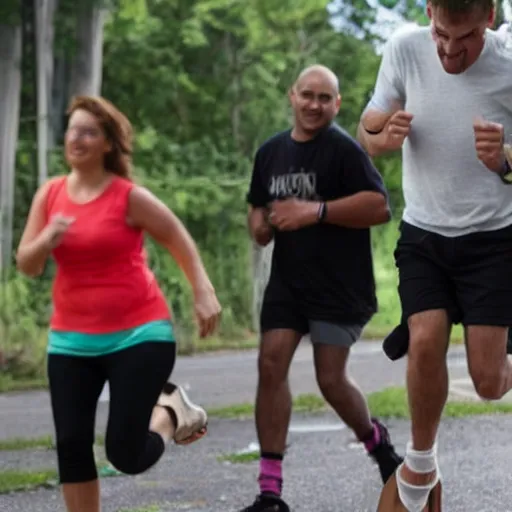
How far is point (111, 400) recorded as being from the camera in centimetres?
508

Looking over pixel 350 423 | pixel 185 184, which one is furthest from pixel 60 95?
pixel 350 423

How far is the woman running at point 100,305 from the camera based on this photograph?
16.3 ft

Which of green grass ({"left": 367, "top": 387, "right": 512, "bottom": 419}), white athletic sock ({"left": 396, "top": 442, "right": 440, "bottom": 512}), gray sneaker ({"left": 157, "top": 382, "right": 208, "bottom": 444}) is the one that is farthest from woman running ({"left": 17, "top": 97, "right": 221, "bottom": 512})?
green grass ({"left": 367, "top": 387, "right": 512, "bottom": 419})

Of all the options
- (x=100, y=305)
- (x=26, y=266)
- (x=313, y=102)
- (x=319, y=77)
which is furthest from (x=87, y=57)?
(x=100, y=305)

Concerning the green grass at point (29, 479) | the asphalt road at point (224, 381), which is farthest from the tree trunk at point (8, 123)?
the green grass at point (29, 479)

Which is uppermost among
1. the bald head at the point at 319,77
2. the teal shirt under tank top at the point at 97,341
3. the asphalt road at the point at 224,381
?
the bald head at the point at 319,77

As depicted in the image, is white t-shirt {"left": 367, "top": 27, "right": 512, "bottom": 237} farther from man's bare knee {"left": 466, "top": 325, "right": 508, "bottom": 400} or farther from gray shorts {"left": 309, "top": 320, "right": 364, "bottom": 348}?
gray shorts {"left": 309, "top": 320, "right": 364, "bottom": 348}

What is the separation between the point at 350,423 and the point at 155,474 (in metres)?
1.38

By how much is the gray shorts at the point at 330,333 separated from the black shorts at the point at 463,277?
1.07 m

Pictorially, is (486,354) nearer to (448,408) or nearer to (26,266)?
(26,266)

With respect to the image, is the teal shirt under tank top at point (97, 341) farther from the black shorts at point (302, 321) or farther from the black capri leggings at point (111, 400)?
the black shorts at point (302, 321)

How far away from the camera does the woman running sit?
4.98 m

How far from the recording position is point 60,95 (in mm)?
19109

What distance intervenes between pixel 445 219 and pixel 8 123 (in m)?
12.4
